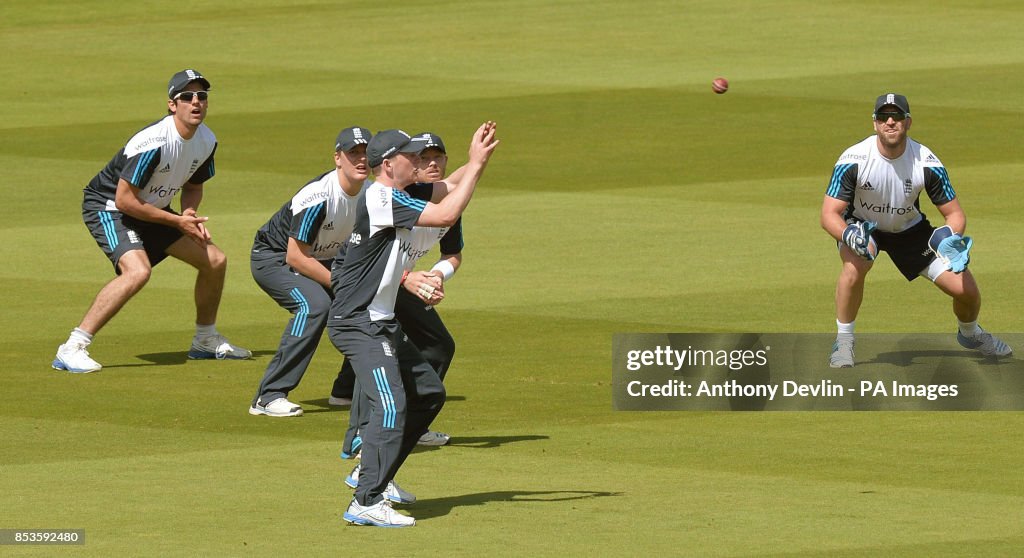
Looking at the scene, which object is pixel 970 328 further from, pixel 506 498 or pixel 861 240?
pixel 506 498

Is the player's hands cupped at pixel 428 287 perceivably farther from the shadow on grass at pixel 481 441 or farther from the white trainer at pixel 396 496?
the shadow on grass at pixel 481 441

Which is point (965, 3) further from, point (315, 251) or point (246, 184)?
point (315, 251)

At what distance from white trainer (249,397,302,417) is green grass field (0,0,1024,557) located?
18 centimetres

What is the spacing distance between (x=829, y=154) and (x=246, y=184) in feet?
26.2

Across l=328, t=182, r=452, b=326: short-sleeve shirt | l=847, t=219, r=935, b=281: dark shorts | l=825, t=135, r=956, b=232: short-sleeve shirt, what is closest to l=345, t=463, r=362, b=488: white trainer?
l=328, t=182, r=452, b=326: short-sleeve shirt

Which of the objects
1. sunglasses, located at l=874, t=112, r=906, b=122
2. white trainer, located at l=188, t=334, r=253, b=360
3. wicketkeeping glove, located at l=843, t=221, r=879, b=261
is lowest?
white trainer, located at l=188, t=334, r=253, b=360

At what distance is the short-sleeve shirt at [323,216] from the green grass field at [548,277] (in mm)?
1169

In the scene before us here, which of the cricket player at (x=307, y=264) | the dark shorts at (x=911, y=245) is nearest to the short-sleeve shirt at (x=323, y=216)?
the cricket player at (x=307, y=264)

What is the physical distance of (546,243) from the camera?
21234 millimetres

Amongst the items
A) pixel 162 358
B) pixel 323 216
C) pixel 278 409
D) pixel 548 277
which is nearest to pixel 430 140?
pixel 323 216

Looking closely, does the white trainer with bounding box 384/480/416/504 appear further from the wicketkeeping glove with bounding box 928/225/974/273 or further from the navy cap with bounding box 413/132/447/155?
the wicketkeeping glove with bounding box 928/225/974/273

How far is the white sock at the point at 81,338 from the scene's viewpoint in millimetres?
15383

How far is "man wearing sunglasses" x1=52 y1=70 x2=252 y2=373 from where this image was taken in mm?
15414

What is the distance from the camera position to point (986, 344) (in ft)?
49.5
